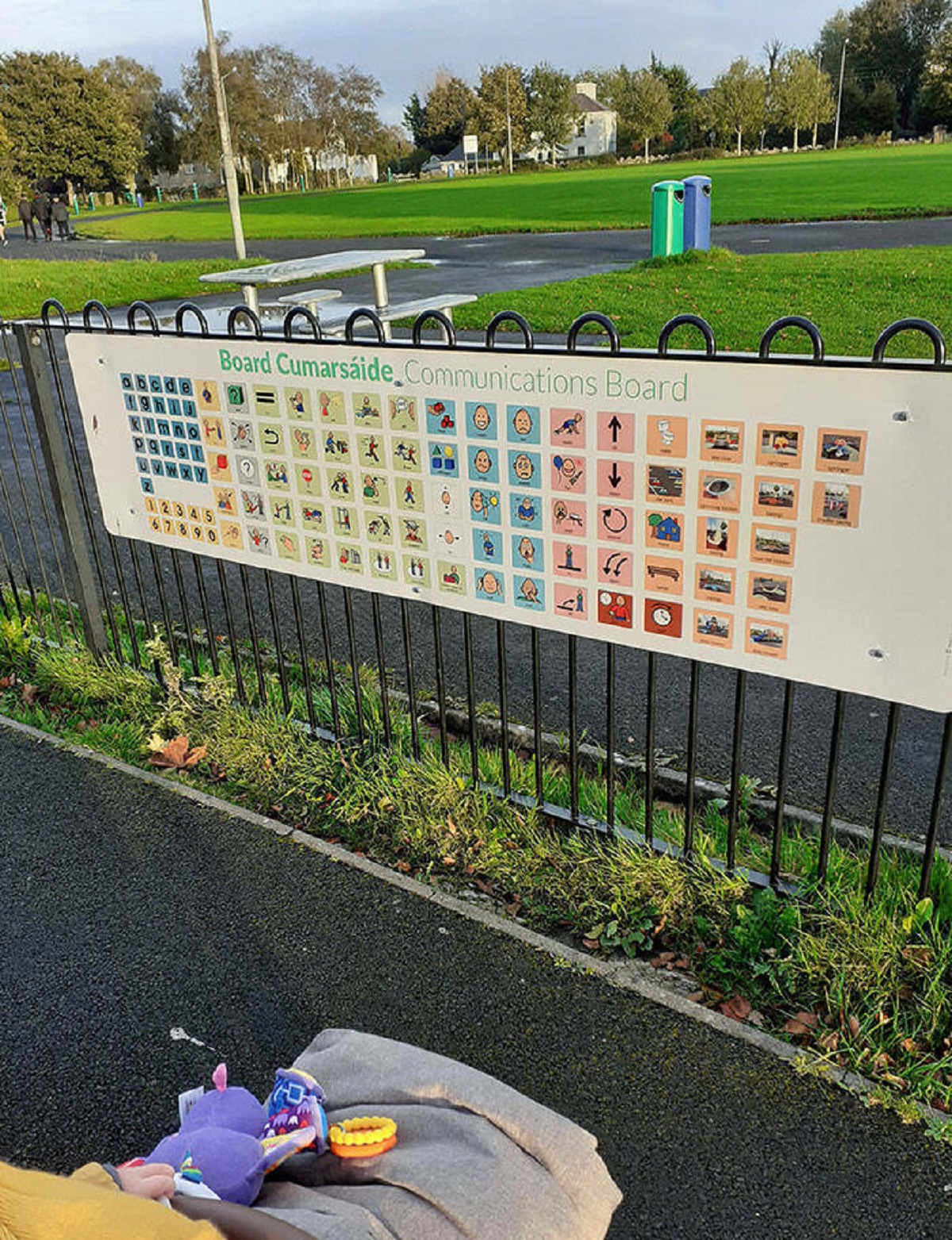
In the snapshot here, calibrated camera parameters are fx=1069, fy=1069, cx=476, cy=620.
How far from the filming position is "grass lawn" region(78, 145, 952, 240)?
91.1ft

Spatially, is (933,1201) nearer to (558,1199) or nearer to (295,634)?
(558,1199)

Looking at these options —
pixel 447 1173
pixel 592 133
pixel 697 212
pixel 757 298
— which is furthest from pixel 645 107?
pixel 447 1173

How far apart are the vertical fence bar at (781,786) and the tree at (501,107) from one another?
10376 centimetres

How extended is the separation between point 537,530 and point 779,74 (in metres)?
103

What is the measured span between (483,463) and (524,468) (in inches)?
6.0

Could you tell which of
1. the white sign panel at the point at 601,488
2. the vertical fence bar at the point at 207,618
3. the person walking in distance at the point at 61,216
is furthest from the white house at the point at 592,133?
the white sign panel at the point at 601,488

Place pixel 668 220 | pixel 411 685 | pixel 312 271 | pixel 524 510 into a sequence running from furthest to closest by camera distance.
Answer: pixel 668 220 < pixel 312 271 < pixel 411 685 < pixel 524 510

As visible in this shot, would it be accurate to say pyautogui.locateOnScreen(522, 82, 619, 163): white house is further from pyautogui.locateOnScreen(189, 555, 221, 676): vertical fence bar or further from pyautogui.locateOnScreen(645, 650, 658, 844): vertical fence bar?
pyautogui.locateOnScreen(645, 650, 658, 844): vertical fence bar

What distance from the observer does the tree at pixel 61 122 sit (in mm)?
63344

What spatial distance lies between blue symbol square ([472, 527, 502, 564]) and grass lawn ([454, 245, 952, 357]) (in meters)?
7.05

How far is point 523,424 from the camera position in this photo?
2947 millimetres

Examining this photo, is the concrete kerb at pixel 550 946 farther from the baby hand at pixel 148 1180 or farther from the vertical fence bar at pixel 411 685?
the baby hand at pixel 148 1180

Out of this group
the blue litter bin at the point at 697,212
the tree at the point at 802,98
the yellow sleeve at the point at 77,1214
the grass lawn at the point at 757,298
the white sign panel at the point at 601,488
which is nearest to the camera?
the yellow sleeve at the point at 77,1214

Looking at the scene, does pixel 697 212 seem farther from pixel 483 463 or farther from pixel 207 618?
pixel 483 463
